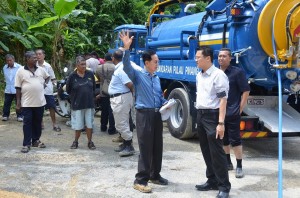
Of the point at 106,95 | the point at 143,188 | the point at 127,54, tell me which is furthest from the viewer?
the point at 106,95

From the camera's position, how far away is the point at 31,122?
663cm

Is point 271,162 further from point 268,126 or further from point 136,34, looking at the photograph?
point 136,34

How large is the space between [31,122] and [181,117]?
287 cm

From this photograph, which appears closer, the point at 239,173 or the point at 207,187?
the point at 207,187

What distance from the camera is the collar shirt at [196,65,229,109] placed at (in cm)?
442

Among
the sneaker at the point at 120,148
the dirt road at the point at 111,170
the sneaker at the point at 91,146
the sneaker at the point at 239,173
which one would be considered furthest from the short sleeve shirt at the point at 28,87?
the sneaker at the point at 239,173

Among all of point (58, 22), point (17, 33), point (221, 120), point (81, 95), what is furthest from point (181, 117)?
point (58, 22)

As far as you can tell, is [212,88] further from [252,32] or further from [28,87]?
[28,87]

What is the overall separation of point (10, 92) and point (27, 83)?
133 inches

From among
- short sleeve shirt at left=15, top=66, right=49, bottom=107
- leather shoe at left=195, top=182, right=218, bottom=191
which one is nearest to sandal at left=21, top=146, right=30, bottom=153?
short sleeve shirt at left=15, top=66, right=49, bottom=107

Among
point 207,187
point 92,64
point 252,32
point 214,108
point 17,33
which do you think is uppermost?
point 17,33

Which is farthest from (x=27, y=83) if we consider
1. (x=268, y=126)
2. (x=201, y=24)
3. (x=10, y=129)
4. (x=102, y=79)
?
(x=268, y=126)

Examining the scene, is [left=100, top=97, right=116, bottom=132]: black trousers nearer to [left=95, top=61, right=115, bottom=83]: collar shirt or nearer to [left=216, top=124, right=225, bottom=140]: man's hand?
[left=95, top=61, right=115, bottom=83]: collar shirt

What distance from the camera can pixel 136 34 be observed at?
32.6 ft
